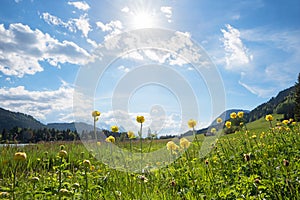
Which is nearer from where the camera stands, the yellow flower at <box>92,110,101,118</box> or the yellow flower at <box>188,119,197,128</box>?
the yellow flower at <box>92,110,101,118</box>

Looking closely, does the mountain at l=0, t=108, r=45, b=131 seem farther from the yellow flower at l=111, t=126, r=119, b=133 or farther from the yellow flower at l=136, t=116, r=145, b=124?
the yellow flower at l=136, t=116, r=145, b=124

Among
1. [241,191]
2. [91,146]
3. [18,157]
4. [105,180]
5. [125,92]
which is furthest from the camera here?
[91,146]

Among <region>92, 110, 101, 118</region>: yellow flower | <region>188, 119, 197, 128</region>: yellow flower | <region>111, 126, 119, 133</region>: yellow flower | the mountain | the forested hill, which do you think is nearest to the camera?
<region>92, 110, 101, 118</region>: yellow flower

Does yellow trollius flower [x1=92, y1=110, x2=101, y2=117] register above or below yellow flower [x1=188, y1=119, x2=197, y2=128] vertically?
above

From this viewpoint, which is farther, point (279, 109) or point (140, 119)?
point (279, 109)

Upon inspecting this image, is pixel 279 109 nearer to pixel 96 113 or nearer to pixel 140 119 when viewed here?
pixel 140 119

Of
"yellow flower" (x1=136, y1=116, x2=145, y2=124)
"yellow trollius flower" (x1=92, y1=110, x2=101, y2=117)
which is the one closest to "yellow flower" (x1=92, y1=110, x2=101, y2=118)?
"yellow trollius flower" (x1=92, y1=110, x2=101, y2=117)

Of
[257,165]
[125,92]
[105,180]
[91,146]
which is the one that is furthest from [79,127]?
[91,146]

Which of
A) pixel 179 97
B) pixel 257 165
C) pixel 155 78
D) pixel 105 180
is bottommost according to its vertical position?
pixel 105 180

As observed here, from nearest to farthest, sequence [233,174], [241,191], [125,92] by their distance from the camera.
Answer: [241,191]
[233,174]
[125,92]

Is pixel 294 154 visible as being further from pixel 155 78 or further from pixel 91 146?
pixel 91 146

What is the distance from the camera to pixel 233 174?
107 inches

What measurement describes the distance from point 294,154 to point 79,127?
287 cm

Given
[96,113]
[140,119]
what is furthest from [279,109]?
[96,113]
